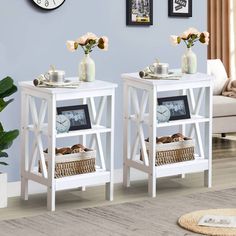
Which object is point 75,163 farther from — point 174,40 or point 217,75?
point 217,75

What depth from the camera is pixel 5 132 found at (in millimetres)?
5492

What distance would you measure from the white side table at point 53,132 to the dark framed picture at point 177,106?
1.45 ft

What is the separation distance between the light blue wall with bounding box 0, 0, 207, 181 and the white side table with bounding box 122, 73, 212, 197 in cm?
19

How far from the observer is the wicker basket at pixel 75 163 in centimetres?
563

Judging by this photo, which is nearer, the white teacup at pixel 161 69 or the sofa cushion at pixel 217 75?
the white teacup at pixel 161 69

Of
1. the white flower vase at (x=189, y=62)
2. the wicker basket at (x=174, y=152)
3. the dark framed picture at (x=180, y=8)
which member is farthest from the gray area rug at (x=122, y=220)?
the dark framed picture at (x=180, y=8)

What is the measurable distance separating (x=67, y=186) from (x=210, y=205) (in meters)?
0.96

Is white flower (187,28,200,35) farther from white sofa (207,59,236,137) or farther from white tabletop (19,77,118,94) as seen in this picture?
white sofa (207,59,236,137)

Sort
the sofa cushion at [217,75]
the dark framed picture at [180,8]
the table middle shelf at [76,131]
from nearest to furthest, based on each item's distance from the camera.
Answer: the table middle shelf at [76,131] → the dark framed picture at [180,8] → the sofa cushion at [217,75]

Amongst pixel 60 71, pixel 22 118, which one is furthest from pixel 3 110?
pixel 60 71

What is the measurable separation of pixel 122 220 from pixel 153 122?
2.77ft

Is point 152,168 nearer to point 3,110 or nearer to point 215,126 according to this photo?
point 3,110

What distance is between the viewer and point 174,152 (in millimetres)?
6141

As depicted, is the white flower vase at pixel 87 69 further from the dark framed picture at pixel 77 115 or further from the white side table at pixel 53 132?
the dark framed picture at pixel 77 115
